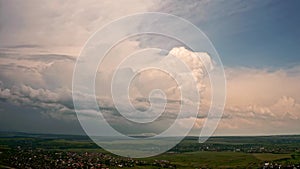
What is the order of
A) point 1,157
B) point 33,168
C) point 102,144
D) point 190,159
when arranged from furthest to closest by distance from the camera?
point 102,144
point 190,159
point 1,157
point 33,168

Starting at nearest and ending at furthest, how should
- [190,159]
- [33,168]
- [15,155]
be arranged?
[33,168] < [15,155] < [190,159]

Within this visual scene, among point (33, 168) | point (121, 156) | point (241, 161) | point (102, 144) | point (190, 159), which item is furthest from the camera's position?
point (102, 144)

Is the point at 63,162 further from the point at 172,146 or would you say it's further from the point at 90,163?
the point at 172,146

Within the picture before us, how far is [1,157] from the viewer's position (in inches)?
2425

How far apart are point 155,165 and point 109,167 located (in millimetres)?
10468

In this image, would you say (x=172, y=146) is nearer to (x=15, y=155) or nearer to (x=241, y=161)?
(x=241, y=161)

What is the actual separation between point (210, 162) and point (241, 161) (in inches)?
250

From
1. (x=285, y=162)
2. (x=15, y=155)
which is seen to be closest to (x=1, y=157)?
(x=15, y=155)

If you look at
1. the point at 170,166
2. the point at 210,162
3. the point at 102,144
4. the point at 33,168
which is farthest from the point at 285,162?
the point at 102,144

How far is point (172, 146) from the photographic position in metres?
114

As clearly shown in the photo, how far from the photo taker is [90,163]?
64125 millimetres

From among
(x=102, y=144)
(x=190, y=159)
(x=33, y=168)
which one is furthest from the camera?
(x=102, y=144)

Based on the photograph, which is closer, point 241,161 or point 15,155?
point 15,155

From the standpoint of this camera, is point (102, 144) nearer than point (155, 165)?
No
